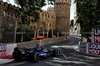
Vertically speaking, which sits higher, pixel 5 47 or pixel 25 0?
pixel 25 0

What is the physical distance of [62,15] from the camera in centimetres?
4847

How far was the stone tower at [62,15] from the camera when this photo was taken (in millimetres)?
48438

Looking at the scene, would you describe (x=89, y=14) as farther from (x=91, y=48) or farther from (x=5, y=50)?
(x=5, y=50)

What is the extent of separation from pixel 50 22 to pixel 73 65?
Result: 123 ft

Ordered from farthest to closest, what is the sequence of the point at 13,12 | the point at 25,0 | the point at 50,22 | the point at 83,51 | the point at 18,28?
the point at 50,22 < the point at 13,12 < the point at 25,0 < the point at 18,28 < the point at 83,51

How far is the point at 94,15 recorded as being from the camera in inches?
634

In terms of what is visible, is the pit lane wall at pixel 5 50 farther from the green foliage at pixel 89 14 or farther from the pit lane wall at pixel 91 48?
the green foliage at pixel 89 14

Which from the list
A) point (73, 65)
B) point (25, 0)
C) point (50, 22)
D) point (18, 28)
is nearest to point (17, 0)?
point (25, 0)

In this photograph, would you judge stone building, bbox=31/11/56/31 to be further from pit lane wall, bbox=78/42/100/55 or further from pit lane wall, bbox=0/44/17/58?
pit lane wall, bbox=0/44/17/58

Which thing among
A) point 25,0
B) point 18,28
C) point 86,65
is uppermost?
point 25,0

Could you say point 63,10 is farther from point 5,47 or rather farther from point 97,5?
point 5,47

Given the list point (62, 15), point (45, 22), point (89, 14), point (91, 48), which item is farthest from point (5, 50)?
point (62, 15)

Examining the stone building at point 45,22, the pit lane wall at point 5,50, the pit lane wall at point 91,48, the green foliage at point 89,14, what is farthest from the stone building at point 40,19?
the green foliage at point 89,14

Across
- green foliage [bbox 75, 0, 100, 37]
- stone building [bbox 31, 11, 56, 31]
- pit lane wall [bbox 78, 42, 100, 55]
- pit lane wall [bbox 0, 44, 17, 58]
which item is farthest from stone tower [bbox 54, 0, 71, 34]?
pit lane wall [bbox 0, 44, 17, 58]
